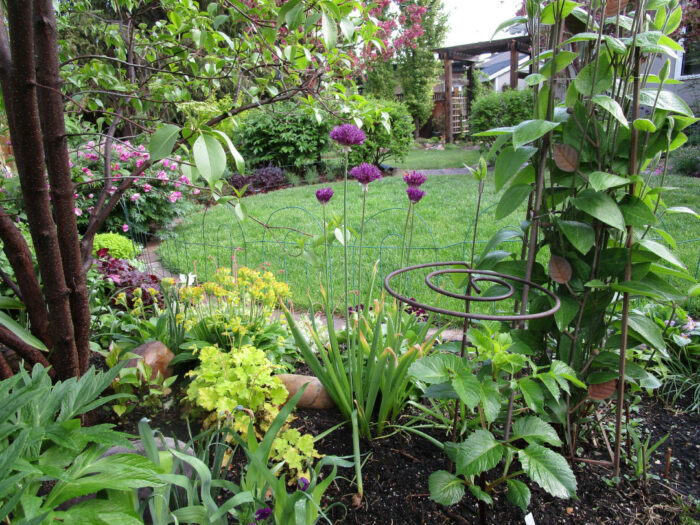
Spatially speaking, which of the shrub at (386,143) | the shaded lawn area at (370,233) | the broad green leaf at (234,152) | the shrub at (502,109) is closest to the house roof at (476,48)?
the shrub at (502,109)

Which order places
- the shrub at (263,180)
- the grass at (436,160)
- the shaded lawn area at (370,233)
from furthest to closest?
the grass at (436,160)
the shrub at (263,180)
the shaded lawn area at (370,233)

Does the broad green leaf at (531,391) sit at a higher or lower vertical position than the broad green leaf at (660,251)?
lower

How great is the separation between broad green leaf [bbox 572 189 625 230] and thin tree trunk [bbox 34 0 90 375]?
5.04 feet

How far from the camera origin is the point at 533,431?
1.30m

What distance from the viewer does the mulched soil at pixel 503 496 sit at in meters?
1.39

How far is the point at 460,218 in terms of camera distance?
5.36 m

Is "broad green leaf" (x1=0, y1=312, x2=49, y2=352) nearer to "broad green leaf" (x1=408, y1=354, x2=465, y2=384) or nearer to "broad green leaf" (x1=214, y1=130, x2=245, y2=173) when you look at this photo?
"broad green leaf" (x1=214, y1=130, x2=245, y2=173)

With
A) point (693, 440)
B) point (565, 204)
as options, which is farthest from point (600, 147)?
point (693, 440)

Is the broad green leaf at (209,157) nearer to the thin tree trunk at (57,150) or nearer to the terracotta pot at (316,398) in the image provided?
the thin tree trunk at (57,150)

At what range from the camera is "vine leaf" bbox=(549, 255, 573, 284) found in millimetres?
1333

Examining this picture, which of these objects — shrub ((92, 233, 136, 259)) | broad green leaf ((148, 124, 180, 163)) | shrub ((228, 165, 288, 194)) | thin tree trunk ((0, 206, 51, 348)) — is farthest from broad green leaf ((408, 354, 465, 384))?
shrub ((228, 165, 288, 194))

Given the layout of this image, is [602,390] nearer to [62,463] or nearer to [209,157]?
[209,157]

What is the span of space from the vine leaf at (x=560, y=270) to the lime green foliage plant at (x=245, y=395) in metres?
1.00

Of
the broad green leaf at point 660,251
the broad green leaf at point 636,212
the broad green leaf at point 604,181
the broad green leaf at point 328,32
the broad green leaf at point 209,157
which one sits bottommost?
the broad green leaf at point 660,251
